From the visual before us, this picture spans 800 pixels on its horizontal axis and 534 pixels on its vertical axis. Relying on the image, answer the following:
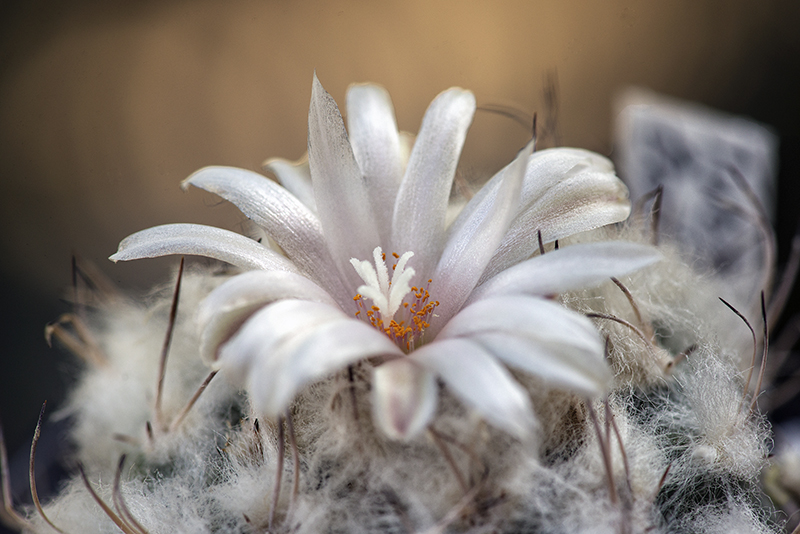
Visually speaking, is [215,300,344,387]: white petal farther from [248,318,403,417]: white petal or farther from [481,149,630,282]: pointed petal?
[481,149,630,282]: pointed petal

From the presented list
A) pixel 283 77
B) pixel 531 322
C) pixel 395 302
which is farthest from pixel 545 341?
pixel 283 77

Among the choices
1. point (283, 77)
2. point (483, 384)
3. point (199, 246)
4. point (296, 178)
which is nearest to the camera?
point (483, 384)

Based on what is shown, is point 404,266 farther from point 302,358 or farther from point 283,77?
point 283,77

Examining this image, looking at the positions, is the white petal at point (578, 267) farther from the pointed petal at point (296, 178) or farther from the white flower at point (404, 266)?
the pointed petal at point (296, 178)

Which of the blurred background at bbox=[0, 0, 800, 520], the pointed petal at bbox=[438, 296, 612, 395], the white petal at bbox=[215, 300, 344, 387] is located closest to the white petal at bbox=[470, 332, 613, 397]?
the pointed petal at bbox=[438, 296, 612, 395]

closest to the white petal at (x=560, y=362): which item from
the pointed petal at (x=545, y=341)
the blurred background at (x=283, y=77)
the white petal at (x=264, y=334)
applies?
the pointed petal at (x=545, y=341)

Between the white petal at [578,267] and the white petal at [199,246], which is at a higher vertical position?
the white petal at [199,246]

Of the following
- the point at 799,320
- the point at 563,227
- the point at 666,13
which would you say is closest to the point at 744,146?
the point at 799,320
